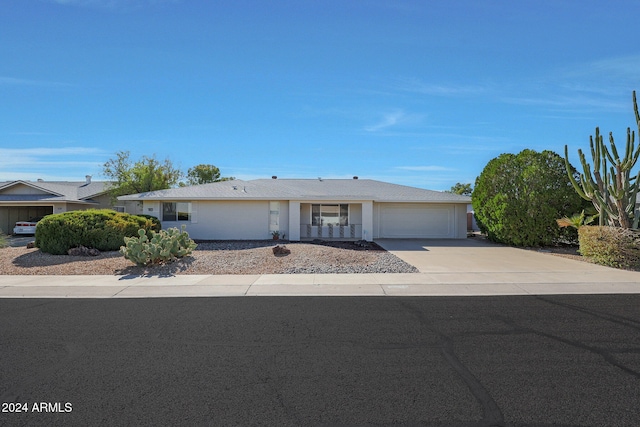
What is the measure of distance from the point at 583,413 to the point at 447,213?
21.2 m

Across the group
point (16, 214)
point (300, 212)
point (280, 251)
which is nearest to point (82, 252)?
point (280, 251)

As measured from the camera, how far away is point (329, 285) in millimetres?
9969

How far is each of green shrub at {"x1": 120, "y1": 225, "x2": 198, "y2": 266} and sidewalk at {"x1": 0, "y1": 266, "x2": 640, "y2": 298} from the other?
1.13 meters

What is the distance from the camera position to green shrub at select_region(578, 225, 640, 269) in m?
12.6

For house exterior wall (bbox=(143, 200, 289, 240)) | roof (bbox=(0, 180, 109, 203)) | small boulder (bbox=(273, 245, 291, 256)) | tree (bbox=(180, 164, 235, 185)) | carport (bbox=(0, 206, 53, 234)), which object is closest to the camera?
small boulder (bbox=(273, 245, 291, 256))

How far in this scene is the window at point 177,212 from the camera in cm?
2175

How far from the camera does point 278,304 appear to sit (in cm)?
Result: 794

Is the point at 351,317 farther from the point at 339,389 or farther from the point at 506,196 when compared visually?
the point at 506,196

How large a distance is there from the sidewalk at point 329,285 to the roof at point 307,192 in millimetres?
10190

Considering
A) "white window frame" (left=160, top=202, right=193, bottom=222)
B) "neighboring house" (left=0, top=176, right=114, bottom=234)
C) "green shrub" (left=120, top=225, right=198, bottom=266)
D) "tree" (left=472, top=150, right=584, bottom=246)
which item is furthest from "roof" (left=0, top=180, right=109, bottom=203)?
"tree" (left=472, top=150, right=584, bottom=246)

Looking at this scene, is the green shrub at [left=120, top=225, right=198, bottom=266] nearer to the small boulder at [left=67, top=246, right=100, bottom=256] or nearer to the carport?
the small boulder at [left=67, top=246, right=100, bottom=256]

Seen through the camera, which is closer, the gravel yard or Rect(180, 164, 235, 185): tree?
the gravel yard

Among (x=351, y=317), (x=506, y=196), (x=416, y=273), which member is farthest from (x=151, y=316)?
(x=506, y=196)

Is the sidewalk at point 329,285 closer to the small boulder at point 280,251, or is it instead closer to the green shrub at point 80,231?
the small boulder at point 280,251
